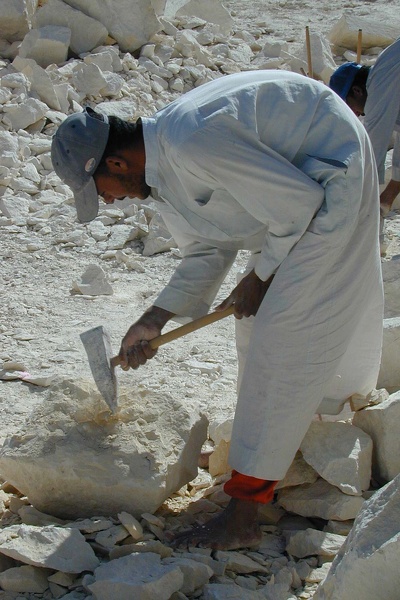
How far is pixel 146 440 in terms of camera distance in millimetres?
3480

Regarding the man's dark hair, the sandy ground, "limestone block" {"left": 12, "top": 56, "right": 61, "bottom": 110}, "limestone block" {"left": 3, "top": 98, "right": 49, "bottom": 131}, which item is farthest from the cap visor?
"limestone block" {"left": 12, "top": 56, "right": 61, "bottom": 110}

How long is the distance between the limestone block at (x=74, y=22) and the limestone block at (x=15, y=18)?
15cm

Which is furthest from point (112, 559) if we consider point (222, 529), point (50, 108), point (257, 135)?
point (50, 108)

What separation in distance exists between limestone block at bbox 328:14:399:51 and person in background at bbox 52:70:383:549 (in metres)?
9.07

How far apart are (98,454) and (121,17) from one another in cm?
814

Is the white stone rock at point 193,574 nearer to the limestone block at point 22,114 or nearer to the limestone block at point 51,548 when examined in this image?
the limestone block at point 51,548

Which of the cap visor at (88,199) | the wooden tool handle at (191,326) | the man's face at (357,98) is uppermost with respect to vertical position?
Result: the cap visor at (88,199)

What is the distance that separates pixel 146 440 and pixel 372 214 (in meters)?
1.24

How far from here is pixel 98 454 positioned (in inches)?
133

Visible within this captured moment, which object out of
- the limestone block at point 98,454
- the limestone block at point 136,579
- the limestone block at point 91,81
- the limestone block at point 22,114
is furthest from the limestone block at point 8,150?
the limestone block at point 136,579

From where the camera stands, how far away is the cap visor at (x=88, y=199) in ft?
10.3

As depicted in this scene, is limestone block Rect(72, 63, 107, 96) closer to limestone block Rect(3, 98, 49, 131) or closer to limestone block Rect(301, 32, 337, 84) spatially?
limestone block Rect(3, 98, 49, 131)

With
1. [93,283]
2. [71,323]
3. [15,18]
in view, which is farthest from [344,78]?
[15,18]

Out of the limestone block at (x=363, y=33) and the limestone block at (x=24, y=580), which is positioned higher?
the limestone block at (x=363, y=33)
